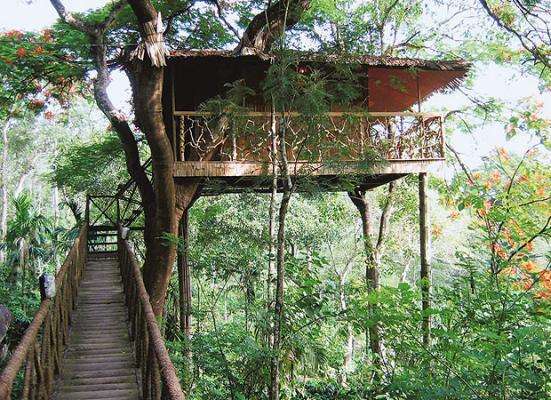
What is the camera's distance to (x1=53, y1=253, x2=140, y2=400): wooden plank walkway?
4820 millimetres

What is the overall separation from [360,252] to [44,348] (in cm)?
936

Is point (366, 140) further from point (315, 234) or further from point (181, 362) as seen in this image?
point (315, 234)

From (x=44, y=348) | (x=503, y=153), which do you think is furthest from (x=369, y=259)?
(x=44, y=348)

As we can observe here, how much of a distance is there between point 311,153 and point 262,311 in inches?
78.8

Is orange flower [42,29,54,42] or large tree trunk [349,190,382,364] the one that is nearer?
large tree trunk [349,190,382,364]

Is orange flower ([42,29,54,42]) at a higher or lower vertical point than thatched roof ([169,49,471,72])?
higher

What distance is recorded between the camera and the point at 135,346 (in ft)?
18.5

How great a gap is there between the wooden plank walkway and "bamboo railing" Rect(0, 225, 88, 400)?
0.15 m

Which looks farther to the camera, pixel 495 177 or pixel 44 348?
pixel 495 177

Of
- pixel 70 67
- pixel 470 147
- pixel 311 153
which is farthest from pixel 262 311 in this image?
pixel 470 147

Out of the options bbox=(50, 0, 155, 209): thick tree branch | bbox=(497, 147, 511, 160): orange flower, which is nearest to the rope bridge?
bbox=(50, 0, 155, 209): thick tree branch

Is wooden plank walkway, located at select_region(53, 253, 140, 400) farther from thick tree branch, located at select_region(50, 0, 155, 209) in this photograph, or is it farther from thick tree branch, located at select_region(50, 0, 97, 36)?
thick tree branch, located at select_region(50, 0, 97, 36)

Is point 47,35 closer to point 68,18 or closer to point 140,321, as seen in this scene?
point 68,18

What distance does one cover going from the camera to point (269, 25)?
7.96 m
